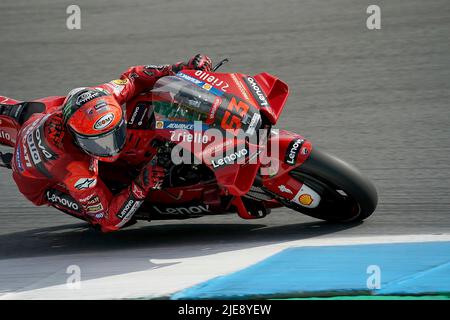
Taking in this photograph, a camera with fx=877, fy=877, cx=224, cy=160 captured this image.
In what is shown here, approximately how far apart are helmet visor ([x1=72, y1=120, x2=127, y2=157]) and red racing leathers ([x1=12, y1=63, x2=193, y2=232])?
9.5 inches

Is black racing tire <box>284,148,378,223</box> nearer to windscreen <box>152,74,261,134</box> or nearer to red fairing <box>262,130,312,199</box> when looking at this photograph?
red fairing <box>262,130,312,199</box>

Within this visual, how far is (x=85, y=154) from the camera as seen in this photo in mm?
5660

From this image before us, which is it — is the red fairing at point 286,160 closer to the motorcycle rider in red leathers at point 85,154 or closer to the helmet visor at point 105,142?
the motorcycle rider in red leathers at point 85,154

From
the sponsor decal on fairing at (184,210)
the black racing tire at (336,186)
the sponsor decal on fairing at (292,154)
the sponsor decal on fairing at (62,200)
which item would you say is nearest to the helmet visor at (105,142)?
the sponsor decal on fairing at (62,200)

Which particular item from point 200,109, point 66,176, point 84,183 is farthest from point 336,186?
point 66,176

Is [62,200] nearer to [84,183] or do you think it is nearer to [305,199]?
[84,183]

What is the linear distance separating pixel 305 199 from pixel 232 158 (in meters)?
0.78

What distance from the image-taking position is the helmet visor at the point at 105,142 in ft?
17.4

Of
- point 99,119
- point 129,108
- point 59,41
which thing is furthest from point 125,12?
point 99,119

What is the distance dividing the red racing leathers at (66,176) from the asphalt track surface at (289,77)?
1.42ft

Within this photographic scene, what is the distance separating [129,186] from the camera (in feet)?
18.4

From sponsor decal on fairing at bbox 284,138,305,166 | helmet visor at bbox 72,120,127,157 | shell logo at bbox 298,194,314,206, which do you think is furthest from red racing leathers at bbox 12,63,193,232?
shell logo at bbox 298,194,314,206

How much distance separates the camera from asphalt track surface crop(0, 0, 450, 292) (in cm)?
620

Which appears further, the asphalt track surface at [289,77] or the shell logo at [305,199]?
the asphalt track surface at [289,77]
